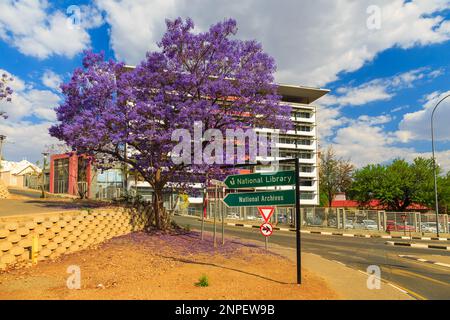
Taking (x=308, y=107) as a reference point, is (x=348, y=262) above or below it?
below

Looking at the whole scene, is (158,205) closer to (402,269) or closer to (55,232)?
(55,232)

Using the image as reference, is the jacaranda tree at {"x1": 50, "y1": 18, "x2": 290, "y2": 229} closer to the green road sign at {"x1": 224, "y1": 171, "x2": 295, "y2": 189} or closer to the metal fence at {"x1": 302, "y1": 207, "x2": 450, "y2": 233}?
the green road sign at {"x1": 224, "y1": 171, "x2": 295, "y2": 189}

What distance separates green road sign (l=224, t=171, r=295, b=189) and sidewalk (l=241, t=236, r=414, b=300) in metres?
3.06

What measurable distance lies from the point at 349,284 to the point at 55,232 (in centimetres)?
886

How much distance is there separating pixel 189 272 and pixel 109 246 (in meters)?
4.35

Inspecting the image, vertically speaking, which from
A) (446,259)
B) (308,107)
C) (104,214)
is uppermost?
(308,107)

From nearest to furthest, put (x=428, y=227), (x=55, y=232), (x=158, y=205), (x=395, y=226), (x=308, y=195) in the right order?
(x=55, y=232), (x=158, y=205), (x=395, y=226), (x=428, y=227), (x=308, y=195)

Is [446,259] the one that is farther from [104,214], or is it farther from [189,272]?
[104,214]

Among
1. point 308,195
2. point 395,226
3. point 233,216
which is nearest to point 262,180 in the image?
point 395,226

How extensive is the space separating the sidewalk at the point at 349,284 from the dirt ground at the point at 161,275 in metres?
0.38

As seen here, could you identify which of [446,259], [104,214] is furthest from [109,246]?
[446,259]

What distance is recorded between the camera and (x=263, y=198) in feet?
33.9
